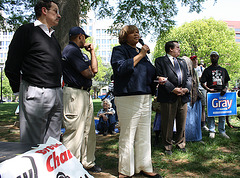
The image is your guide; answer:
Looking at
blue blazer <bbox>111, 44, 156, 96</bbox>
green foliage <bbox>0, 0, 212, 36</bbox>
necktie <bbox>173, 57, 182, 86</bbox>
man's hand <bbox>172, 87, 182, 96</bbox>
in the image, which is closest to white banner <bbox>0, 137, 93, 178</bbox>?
blue blazer <bbox>111, 44, 156, 96</bbox>

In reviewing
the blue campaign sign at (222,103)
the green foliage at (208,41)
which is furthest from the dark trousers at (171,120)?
the green foliage at (208,41)

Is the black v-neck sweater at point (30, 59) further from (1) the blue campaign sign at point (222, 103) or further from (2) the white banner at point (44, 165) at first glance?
(1) the blue campaign sign at point (222, 103)

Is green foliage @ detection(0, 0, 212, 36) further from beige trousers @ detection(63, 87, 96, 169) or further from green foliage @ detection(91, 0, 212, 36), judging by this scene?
beige trousers @ detection(63, 87, 96, 169)

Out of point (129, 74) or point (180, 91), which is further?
point (180, 91)

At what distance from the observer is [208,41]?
30391 mm

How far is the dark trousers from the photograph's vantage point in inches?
165

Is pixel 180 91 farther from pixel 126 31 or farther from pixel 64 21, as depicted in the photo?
pixel 64 21

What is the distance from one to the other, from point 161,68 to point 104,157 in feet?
6.66

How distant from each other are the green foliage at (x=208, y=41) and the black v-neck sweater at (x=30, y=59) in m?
29.0

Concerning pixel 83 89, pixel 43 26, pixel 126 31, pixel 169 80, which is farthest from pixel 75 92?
pixel 169 80

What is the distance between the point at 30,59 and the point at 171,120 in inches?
114

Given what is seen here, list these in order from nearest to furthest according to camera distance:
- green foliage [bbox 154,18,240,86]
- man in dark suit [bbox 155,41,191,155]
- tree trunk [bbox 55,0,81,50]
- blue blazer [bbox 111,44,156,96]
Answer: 1. blue blazer [bbox 111,44,156,96]
2. man in dark suit [bbox 155,41,191,155]
3. tree trunk [bbox 55,0,81,50]
4. green foliage [bbox 154,18,240,86]

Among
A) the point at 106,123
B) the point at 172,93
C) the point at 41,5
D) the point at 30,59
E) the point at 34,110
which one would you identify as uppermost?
the point at 41,5

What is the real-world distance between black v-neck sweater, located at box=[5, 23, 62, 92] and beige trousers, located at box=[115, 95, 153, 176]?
1098mm
